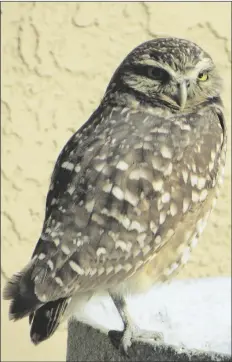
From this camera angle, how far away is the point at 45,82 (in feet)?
9.77

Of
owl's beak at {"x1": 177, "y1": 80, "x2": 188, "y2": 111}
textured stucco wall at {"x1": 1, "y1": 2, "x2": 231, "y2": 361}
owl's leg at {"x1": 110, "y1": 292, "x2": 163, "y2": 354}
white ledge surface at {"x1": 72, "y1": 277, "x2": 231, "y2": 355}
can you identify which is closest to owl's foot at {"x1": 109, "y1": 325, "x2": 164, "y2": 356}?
owl's leg at {"x1": 110, "y1": 292, "x2": 163, "y2": 354}

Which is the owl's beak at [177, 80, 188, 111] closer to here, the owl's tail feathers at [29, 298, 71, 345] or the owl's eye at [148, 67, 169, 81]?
the owl's eye at [148, 67, 169, 81]

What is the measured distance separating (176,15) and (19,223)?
0.87 metres

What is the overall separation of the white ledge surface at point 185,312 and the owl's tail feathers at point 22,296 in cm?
22

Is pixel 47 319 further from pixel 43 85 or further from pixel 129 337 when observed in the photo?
pixel 43 85

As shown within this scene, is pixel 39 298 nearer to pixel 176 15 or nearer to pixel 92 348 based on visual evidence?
pixel 92 348

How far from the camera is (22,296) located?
1.54 meters

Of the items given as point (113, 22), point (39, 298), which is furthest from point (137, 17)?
point (39, 298)

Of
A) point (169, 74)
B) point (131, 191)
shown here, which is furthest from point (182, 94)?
point (131, 191)

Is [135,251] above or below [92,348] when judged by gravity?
above

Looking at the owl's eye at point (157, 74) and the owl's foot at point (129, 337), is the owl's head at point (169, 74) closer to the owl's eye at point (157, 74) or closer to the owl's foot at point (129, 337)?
the owl's eye at point (157, 74)

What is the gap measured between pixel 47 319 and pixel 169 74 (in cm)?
52

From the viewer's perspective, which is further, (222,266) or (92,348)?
(222,266)

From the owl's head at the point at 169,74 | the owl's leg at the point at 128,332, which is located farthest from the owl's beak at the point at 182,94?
the owl's leg at the point at 128,332
